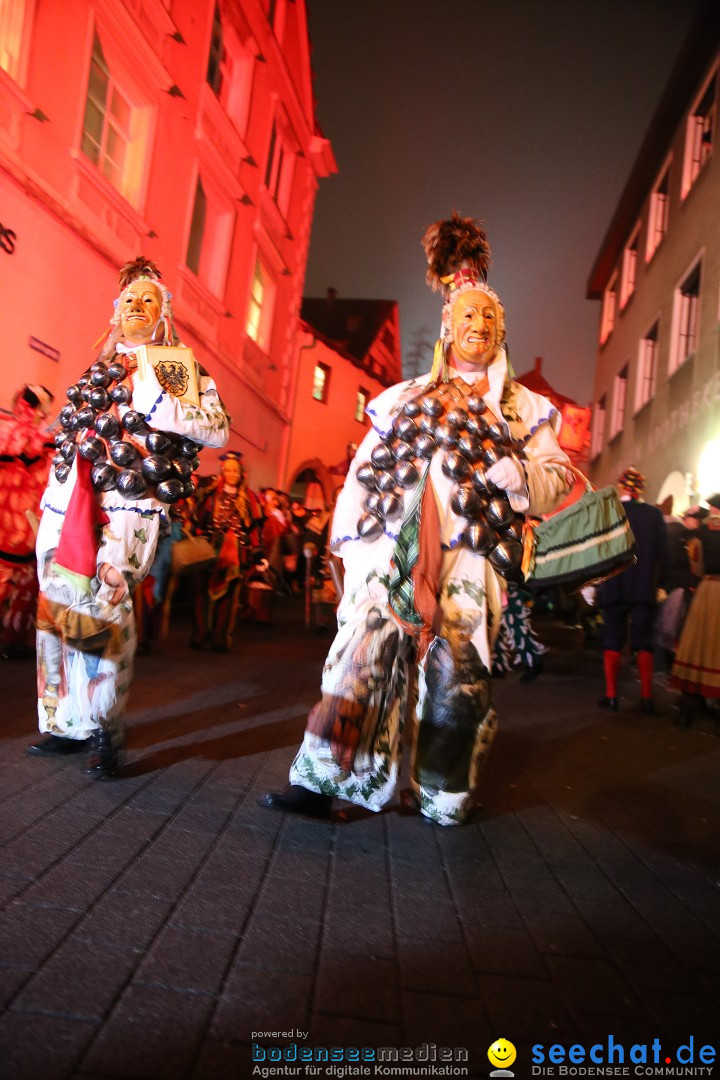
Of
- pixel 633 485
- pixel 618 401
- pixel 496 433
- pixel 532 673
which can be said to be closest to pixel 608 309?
pixel 618 401

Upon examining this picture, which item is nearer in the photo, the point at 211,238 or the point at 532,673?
the point at 532,673

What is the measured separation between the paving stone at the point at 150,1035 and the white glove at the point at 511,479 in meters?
1.89

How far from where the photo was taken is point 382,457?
3010 mm

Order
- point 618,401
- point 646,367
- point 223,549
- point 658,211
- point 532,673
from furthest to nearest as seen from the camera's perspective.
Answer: point 618,401, point 658,211, point 646,367, point 532,673, point 223,549

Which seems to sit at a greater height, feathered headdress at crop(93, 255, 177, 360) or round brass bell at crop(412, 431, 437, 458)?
feathered headdress at crop(93, 255, 177, 360)

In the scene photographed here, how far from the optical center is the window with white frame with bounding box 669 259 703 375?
14375 millimetres

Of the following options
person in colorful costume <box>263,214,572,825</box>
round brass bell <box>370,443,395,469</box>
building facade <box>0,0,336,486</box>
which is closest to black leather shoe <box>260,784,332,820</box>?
person in colorful costume <box>263,214,572,825</box>

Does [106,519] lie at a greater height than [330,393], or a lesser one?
lesser

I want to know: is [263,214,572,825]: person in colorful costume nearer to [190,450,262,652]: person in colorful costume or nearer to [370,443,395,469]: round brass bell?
[370,443,395,469]: round brass bell

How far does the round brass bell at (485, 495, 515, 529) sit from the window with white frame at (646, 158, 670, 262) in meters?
16.9

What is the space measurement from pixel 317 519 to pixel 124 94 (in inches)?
273

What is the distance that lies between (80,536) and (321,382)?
995 inches

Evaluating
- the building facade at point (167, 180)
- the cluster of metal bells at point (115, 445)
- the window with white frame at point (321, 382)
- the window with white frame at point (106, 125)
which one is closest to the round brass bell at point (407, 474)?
the cluster of metal bells at point (115, 445)

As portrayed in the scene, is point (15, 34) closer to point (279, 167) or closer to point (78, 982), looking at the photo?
point (78, 982)
